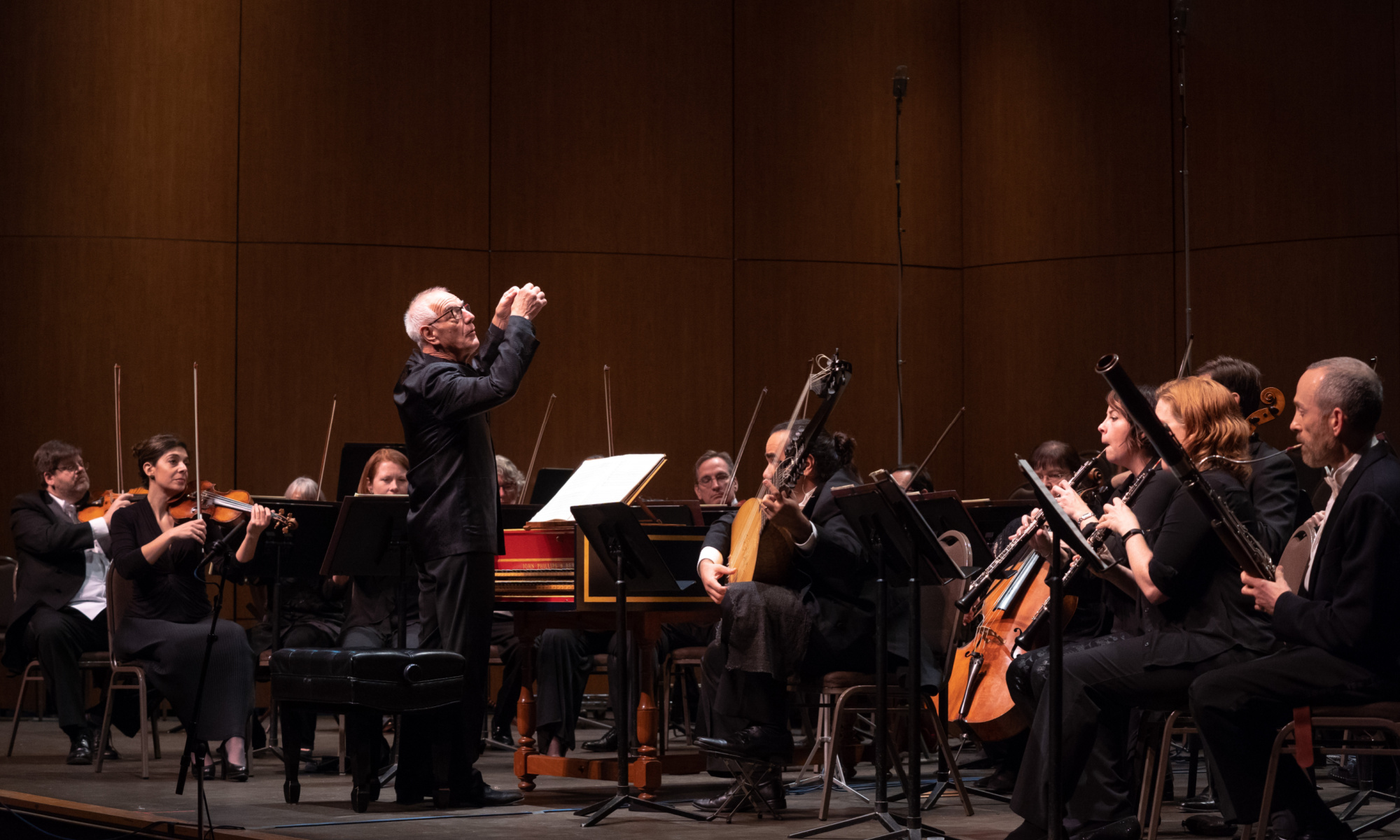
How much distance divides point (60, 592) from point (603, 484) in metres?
2.63

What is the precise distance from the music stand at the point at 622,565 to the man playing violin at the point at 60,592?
2.30 metres

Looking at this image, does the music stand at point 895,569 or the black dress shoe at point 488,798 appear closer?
the music stand at point 895,569

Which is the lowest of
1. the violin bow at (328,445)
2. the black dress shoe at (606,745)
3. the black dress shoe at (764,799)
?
the black dress shoe at (606,745)

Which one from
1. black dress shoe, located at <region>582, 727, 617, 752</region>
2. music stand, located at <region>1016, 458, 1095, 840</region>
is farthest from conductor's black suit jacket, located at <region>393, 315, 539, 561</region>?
black dress shoe, located at <region>582, 727, 617, 752</region>

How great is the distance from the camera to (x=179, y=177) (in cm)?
775

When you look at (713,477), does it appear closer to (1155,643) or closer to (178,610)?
(178,610)

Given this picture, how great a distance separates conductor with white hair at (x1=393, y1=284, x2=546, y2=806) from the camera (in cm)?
431

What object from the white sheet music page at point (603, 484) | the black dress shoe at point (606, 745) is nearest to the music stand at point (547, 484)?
the black dress shoe at point (606, 745)

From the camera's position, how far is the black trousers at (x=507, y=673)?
6109 millimetres

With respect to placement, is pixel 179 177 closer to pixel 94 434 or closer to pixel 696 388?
pixel 94 434

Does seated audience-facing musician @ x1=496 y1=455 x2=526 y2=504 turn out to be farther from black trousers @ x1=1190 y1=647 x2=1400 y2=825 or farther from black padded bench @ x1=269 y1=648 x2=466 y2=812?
black trousers @ x1=1190 y1=647 x2=1400 y2=825

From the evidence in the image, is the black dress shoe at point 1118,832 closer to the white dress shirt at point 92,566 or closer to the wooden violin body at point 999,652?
the wooden violin body at point 999,652

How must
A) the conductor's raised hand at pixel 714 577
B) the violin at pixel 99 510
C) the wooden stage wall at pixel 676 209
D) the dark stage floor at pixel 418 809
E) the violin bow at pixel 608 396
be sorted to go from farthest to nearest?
the violin bow at pixel 608 396
the wooden stage wall at pixel 676 209
the violin at pixel 99 510
the conductor's raised hand at pixel 714 577
the dark stage floor at pixel 418 809

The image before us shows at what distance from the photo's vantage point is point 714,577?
4426 mm
